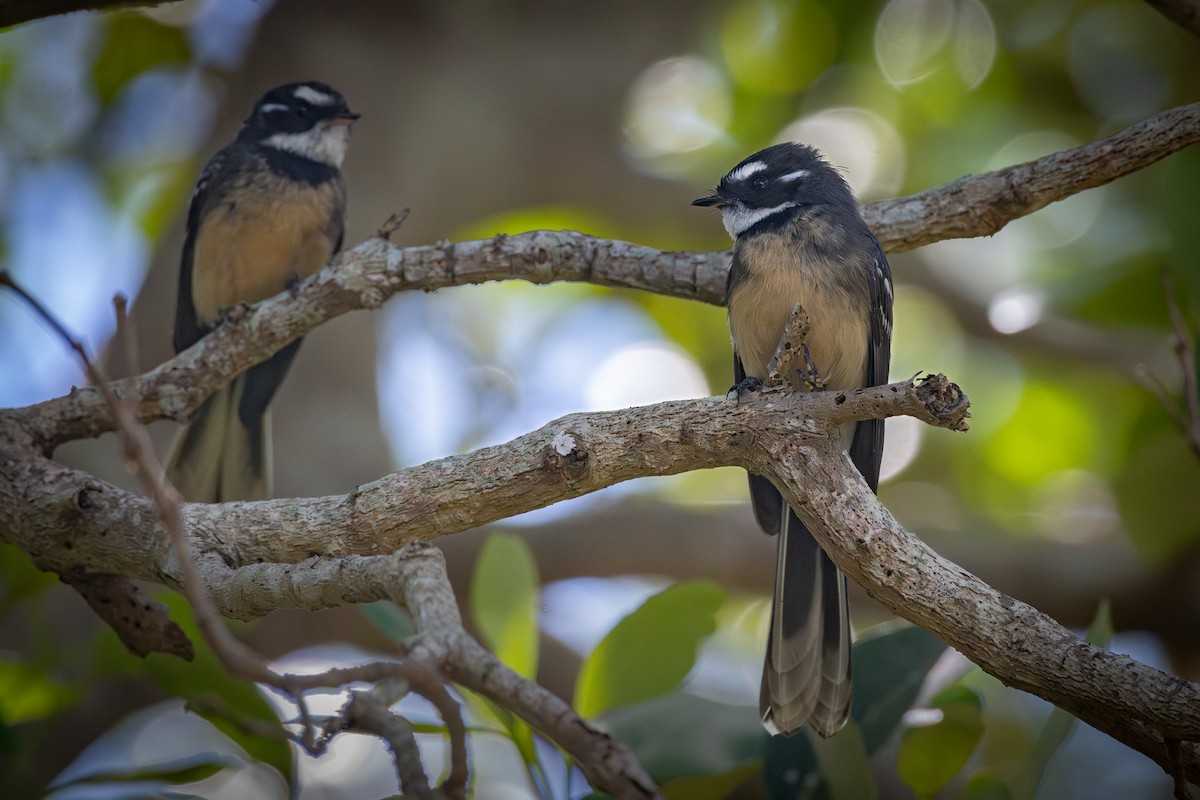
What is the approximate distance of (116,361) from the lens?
17.5ft

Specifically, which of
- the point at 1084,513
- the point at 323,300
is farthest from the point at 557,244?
the point at 1084,513

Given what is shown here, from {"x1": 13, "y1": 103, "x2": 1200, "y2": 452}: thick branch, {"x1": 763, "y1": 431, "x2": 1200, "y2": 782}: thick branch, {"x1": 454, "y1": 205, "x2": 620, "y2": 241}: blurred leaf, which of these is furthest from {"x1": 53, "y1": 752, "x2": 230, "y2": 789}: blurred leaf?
{"x1": 454, "y1": 205, "x2": 620, "y2": 241}: blurred leaf

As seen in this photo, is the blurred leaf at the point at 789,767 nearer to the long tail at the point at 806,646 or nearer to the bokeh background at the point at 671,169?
the long tail at the point at 806,646

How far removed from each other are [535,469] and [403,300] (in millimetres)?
4611

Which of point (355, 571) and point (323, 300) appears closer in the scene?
point (355, 571)

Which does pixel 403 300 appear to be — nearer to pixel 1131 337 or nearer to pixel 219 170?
pixel 219 170

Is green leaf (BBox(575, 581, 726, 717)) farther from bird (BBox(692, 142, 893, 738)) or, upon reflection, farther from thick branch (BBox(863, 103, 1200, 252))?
thick branch (BBox(863, 103, 1200, 252))

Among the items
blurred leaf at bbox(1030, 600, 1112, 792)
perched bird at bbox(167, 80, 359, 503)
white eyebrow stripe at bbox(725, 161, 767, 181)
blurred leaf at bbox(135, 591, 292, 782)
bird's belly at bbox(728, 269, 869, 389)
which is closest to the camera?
blurred leaf at bbox(1030, 600, 1112, 792)

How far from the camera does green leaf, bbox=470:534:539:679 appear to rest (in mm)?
2951

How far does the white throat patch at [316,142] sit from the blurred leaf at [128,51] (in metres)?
1.48

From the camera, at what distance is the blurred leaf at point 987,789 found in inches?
106

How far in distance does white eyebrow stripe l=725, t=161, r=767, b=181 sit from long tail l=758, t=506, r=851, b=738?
136 cm

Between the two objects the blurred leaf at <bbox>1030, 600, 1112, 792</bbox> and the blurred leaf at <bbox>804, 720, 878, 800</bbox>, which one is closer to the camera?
the blurred leaf at <bbox>1030, 600, 1112, 792</bbox>

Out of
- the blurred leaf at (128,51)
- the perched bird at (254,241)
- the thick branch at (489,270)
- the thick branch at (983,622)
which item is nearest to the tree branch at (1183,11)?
the thick branch at (489,270)
